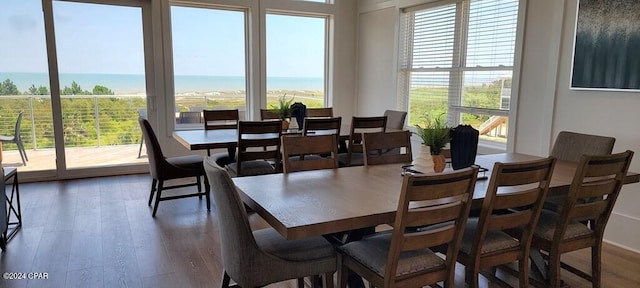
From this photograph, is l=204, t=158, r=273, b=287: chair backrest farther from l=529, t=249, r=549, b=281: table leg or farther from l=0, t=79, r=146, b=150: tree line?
l=0, t=79, r=146, b=150: tree line

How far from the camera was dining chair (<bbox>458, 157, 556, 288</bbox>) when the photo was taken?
184cm

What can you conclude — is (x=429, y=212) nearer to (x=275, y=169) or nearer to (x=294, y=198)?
(x=294, y=198)

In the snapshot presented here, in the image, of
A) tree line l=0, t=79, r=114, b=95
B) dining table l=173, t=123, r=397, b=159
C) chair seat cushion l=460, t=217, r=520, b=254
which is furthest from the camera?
tree line l=0, t=79, r=114, b=95

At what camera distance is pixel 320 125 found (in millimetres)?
3957

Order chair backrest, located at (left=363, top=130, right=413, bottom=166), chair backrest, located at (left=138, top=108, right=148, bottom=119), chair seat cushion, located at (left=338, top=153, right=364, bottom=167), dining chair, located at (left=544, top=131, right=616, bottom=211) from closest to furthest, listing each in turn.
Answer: dining chair, located at (left=544, top=131, right=616, bottom=211) < chair backrest, located at (left=363, top=130, right=413, bottom=166) < chair seat cushion, located at (left=338, top=153, right=364, bottom=167) < chair backrest, located at (left=138, top=108, right=148, bottom=119)

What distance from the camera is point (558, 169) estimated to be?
256 centimetres

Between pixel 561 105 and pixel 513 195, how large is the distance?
2.22 meters

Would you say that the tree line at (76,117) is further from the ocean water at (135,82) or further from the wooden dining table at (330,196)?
the wooden dining table at (330,196)

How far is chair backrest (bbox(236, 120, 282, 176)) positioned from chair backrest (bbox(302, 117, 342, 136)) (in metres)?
0.27

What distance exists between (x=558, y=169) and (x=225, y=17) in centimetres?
457

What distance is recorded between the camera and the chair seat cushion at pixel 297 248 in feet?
6.13

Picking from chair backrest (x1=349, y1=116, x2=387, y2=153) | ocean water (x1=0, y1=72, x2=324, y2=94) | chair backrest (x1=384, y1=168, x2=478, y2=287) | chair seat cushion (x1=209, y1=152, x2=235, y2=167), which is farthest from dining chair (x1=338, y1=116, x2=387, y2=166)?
ocean water (x1=0, y1=72, x2=324, y2=94)

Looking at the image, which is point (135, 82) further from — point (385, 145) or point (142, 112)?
point (385, 145)

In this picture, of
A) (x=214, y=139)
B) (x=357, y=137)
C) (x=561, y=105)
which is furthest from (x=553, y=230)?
(x=214, y=139)
